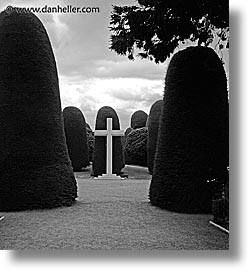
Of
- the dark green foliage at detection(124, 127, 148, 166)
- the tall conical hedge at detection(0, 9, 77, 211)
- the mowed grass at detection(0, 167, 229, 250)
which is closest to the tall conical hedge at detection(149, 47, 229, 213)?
the mowed grass at detection(0, 167, 229, 250)

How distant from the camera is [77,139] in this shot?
36.9 feet

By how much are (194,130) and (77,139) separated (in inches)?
225

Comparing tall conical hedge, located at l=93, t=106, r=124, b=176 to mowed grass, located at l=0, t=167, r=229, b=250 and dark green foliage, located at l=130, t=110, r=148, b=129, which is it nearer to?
dark green foliage, located at l=130, t=110, r=148, b=129

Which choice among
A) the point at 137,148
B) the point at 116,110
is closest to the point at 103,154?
the point at 137,148

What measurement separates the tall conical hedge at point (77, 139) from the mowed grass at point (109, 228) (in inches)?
181

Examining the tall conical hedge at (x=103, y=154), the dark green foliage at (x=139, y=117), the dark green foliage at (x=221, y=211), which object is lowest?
the dark green foliage at (x=221, y=211)

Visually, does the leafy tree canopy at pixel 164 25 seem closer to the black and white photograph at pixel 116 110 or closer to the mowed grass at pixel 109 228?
the black and white photograph at pixel 116 110

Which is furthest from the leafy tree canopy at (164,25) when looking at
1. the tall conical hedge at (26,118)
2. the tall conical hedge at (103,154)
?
the tall conical hedge at (103,154)

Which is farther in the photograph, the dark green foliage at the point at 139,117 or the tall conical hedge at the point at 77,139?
the tall conical hedge at the point at 77,139

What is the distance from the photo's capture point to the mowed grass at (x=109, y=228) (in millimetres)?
4402

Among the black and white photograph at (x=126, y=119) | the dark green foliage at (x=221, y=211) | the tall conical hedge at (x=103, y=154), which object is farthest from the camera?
the tall conical hedge at (x=103, y=154)

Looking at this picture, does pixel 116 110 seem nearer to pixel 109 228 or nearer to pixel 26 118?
pixel 26 118
